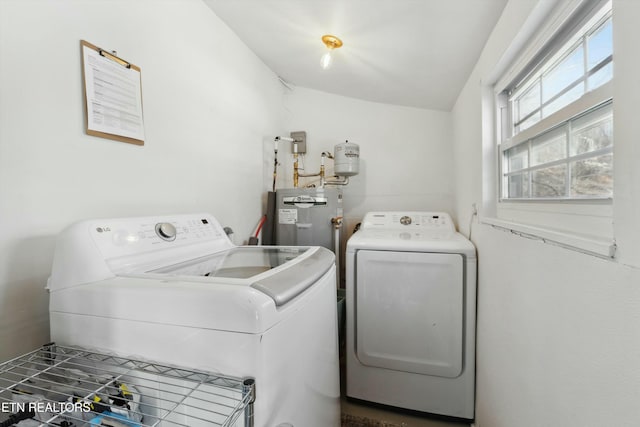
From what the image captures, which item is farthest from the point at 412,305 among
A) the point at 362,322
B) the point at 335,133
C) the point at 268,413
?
the point at 335,133

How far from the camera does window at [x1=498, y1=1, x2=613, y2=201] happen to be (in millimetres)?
A: 715

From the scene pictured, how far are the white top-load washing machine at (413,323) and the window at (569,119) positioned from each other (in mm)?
525

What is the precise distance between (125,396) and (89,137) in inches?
35.8

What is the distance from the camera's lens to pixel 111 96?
1084 mm

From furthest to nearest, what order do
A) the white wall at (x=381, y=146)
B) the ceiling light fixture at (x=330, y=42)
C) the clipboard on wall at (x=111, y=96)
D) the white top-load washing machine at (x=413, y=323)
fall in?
the white wall at (x=381, y=146), the ceiling light fixture at (x=330, y=42), the white top-load washing machine at (x=413, y=323), the clipboard on wall at (x=111, y=96)

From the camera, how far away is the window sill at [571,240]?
55 centimetres

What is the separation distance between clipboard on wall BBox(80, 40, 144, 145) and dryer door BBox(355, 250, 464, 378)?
1.33 meters

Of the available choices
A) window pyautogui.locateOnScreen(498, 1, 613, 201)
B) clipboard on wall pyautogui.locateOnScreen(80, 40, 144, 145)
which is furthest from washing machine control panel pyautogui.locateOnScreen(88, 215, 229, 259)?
window pyautogui.locateOnScreen(498, 1, 613, 201)

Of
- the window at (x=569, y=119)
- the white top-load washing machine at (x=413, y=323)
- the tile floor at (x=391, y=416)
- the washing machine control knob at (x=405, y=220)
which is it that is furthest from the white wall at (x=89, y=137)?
the window at (x=569, y=119)

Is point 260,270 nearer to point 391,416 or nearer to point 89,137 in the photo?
point 89,137

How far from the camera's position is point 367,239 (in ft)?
5.86

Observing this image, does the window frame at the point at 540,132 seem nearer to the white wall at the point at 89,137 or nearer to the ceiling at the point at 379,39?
the ceiling at the point at 379,39

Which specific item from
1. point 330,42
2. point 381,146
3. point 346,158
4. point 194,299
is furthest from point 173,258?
point 381,146

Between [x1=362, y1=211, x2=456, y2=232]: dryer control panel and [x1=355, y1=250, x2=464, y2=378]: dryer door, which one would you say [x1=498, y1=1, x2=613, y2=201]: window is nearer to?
[x1=355, y1=250, x2=464, y2=378]: dryer door
